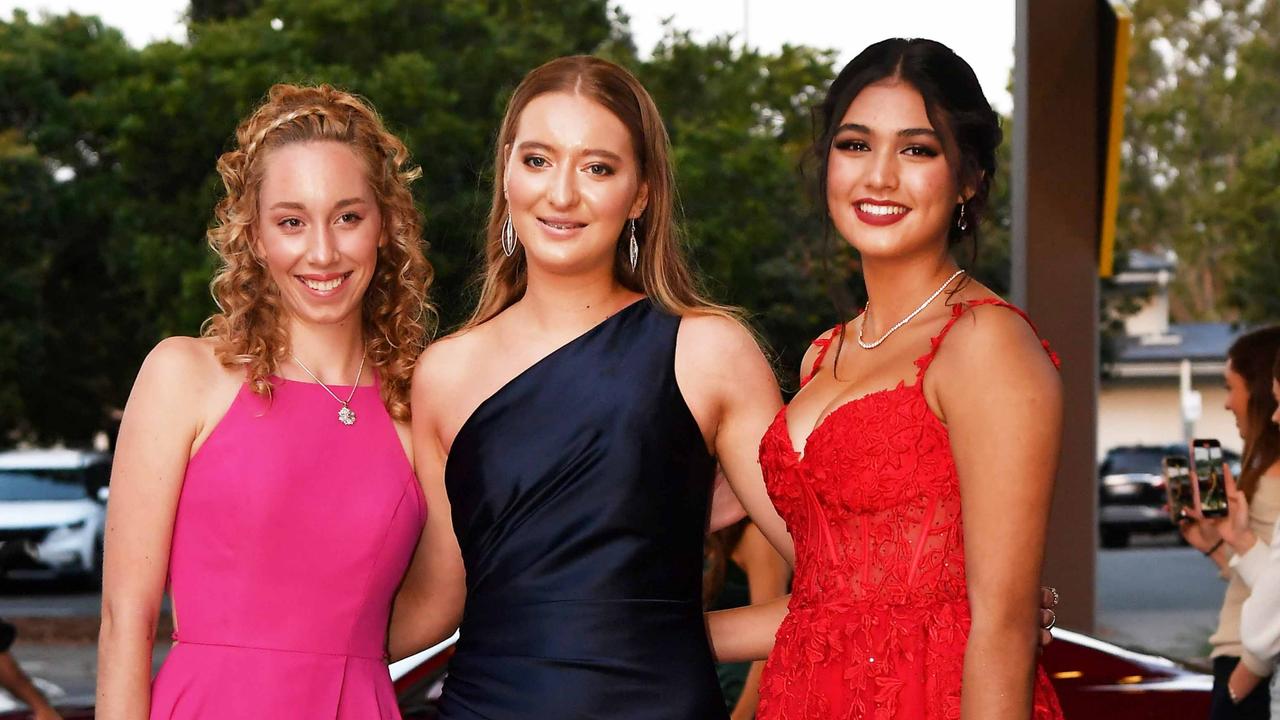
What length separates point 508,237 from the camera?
328 centimetres

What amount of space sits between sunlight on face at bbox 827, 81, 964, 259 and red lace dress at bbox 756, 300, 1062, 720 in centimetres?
20

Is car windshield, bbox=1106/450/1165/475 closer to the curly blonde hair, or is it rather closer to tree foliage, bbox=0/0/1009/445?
tree foliage, bbox=0/0/1009/445

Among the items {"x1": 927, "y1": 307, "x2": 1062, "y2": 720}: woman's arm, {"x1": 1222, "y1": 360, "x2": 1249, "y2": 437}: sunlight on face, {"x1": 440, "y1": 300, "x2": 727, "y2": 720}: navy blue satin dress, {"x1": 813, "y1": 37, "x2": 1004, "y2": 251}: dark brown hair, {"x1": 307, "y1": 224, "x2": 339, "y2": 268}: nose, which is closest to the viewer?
{"x1": 927, "y1": 307, "x2": 1062, "y2": 720}: woman's arm

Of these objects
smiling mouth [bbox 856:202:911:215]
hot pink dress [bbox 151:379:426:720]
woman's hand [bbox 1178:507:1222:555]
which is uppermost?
smiling mouth [bbox 856:202:911:215]

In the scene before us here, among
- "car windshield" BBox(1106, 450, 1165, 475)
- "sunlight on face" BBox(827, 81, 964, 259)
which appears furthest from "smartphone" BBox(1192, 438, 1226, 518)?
"car windshield" BBox(1106, 450, 1165, 475)

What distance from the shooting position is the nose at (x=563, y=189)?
9.95 ft

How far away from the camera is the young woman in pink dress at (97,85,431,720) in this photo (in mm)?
3062

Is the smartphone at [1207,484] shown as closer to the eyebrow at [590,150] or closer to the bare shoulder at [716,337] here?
the bare shoulder at [716,337]

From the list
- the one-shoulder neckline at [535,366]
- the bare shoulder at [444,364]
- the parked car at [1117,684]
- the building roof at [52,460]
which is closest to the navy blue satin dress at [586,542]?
the one-shoulder neckline at [535,366]

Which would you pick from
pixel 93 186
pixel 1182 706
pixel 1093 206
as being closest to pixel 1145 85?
pixel 93 186

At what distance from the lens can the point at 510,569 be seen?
9.92 feet

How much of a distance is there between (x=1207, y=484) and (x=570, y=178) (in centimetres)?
290

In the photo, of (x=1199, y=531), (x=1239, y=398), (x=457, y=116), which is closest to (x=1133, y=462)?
(x=457, y=116)

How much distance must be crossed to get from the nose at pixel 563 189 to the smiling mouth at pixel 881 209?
561 mm
